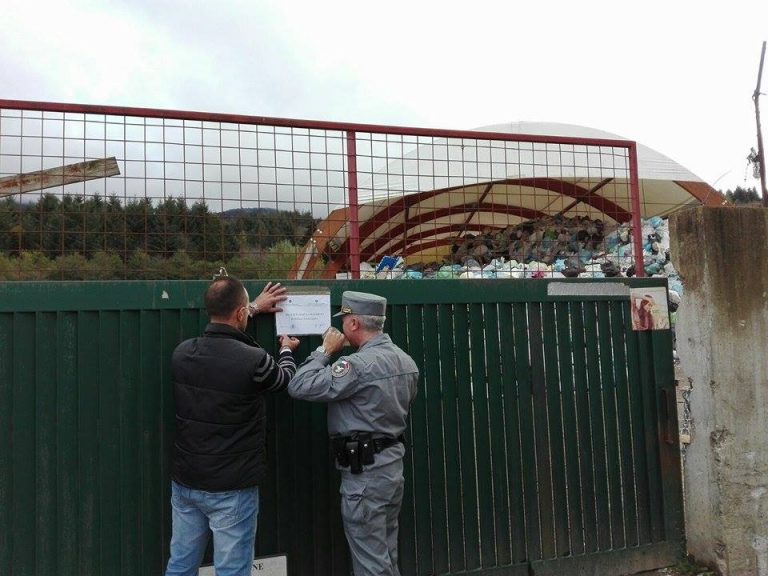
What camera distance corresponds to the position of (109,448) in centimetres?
305

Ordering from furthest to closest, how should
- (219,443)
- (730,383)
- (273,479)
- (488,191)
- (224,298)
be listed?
1. (488,191)
2. (730,383)
3. (273,479)
4. (224,298)
5. (219,443)

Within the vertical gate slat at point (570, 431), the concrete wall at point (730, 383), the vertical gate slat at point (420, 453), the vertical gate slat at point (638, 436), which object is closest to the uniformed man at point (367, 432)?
the vertical gate slat at point (420, 453)

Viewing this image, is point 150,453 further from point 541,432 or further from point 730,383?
point 730,383

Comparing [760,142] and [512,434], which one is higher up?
[760,142]

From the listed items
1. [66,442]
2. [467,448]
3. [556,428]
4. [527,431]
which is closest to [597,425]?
[556,428]

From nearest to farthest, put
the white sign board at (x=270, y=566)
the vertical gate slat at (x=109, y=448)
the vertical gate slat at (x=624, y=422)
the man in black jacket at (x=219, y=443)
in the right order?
the man in black jacket at (x=219, y=443), the vertical gate slat at (x=109, y=448), the white sign board at (x=270, y=566), the vertical gate slat at (x=624, y=422)

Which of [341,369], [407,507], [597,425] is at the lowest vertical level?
[407,507]

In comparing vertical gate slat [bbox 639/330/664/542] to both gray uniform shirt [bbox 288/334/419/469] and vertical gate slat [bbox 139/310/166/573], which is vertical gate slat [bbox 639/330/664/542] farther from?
vertical gate slat [bbox 139/310/166/573]

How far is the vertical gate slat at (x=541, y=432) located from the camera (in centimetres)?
374

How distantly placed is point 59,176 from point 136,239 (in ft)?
1.80

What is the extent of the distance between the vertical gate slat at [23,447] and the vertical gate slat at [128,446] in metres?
0.41

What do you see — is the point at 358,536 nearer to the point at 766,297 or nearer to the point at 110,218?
the point at 110,218

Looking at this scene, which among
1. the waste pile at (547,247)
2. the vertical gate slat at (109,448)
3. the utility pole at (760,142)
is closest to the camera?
the vertical gate slat at (109,448)

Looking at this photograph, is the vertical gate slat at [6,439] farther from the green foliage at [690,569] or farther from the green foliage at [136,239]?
the green foliage at [690,569]
